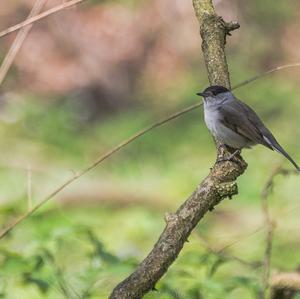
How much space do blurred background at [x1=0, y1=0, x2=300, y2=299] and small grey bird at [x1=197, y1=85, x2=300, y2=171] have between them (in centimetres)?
54

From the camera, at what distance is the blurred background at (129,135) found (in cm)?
402

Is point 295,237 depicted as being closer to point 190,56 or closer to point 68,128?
point 68,128

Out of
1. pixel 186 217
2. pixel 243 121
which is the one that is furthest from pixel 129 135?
pixel 186 217

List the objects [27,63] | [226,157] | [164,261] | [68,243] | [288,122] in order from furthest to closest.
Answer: [27,63]
[288,122]
[68,243]
[226,157]
[164,261]

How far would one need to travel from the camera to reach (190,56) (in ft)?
43.6

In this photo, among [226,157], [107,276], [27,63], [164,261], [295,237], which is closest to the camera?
[164,261]

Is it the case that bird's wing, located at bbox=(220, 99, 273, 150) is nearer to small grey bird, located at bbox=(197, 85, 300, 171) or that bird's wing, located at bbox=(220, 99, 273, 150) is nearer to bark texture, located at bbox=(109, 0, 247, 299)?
small grey bird, located at bbox=(197, 85, 300, 171)

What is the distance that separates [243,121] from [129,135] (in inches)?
230

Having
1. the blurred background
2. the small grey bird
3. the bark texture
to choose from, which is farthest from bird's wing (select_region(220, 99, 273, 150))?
the bark texture

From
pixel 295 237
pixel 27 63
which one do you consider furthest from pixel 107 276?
pixel 27 63

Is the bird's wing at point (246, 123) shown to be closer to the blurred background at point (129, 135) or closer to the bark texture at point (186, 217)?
the blurred background at point (129, 135)

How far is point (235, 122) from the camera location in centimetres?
398

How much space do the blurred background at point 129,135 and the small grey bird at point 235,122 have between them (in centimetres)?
54

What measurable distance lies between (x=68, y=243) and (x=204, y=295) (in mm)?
1164
